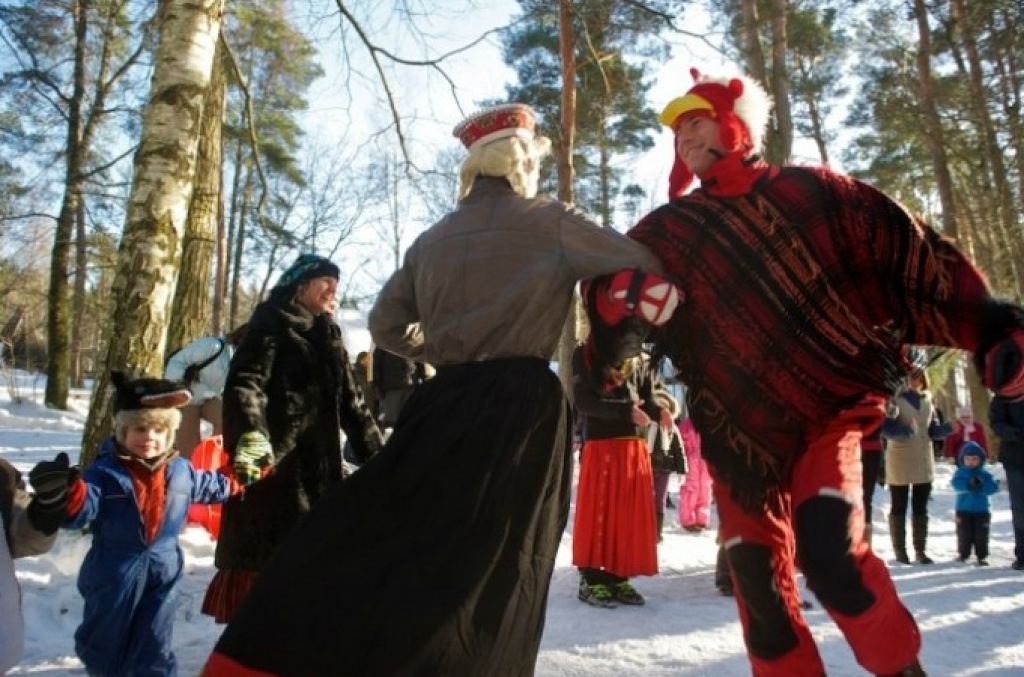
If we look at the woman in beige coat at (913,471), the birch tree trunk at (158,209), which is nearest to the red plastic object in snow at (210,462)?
the birch tree trunk at (158,209)

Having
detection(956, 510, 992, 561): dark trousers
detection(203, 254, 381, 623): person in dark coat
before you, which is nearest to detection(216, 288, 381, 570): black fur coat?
detection(203, 254, 381, 623): person in dark coat

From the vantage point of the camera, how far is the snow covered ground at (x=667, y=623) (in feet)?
10.8

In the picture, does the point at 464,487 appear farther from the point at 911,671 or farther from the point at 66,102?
the point at 66,102

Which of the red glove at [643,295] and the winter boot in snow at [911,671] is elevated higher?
the red glove at [643,295]

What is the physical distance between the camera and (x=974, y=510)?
630 cm

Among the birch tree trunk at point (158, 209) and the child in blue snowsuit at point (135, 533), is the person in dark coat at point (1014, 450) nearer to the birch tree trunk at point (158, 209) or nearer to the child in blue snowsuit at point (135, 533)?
the child in blue snowsuit at point (135, 533)

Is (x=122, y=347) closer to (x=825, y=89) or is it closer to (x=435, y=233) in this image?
(x=435, y=233)

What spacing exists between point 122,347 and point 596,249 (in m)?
3.42

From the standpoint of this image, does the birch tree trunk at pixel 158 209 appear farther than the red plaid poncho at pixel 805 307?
Yes

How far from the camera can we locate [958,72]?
14.5 m

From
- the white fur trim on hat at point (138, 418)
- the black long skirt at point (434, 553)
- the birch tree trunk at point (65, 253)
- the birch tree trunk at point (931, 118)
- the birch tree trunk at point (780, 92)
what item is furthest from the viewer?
the birch tree trunk at point (65, 253)

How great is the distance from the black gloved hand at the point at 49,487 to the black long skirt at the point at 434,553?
883mm

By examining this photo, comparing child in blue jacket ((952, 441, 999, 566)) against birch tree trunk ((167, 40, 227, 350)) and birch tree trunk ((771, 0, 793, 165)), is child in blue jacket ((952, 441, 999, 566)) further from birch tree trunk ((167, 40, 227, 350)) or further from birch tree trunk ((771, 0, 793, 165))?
birch tree trunk ((167, 40, 227, 350))

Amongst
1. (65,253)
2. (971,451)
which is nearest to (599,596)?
(971,451)
